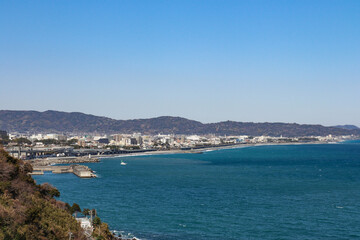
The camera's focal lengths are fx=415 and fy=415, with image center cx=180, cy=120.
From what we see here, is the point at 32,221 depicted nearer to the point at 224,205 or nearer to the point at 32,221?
the point at 32,221

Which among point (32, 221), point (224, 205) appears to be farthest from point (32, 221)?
point (224, 205)

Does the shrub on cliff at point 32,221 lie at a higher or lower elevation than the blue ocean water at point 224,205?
higher

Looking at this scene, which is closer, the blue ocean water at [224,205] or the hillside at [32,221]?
the hillside at [32,221]

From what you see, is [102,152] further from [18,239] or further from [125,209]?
[18,239]

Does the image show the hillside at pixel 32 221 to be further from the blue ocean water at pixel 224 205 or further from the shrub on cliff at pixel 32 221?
the blue ocean water at pixel 224 205

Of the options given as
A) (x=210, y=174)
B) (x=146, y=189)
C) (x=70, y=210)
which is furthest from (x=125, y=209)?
(x=210, y=174)

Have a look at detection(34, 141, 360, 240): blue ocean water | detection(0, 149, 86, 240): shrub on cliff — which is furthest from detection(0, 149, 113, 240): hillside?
detection(34, 141, 360, 240): blue ocean water

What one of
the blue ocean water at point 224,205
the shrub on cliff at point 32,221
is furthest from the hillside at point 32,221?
the blue ocean water at point 224,205

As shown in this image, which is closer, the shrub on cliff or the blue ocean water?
the shrub on cliff

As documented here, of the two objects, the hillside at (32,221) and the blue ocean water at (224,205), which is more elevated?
the hillside at (32,221)

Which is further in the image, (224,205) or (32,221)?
(224,205)

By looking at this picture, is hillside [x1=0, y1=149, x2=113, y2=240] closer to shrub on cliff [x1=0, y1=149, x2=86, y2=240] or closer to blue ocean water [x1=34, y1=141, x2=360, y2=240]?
shrub on cliff [x1=0, y1=149, x2=86, y2=240]

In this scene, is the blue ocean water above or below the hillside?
below
